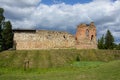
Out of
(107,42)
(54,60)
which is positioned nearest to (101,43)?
(107,42)

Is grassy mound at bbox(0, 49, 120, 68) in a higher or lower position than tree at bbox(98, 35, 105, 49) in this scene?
lower

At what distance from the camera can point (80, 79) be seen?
24.6 metres

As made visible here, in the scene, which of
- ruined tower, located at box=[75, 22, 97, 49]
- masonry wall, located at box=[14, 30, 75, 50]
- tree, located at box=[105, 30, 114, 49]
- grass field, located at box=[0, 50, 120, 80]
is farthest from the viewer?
tree, located at box=[105, 30, 114, 49]

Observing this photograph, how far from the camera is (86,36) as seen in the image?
6662cm

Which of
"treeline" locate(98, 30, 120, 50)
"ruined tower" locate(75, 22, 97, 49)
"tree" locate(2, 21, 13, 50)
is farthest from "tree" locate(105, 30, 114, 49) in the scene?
"tree" locate(2, 21, 13, 50)

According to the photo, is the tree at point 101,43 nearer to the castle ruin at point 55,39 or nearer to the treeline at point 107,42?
the treeline at point 107,42

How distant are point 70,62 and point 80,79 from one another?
2501 cm

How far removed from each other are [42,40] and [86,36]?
11.6 meters

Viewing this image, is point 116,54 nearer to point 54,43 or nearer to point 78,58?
point 78,58

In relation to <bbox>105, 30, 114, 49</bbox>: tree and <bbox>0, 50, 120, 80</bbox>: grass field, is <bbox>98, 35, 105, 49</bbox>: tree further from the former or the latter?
<bbox>0, 50, 120, 80</bbox>: grass field

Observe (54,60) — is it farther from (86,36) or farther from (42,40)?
(86,36)

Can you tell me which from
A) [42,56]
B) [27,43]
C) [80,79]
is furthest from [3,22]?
[80,79]

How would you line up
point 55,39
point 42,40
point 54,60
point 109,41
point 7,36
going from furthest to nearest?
point 109,41, point 55,39, point 42,40, point 7,36, point 54,60

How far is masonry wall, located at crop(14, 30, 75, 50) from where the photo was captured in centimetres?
6056
